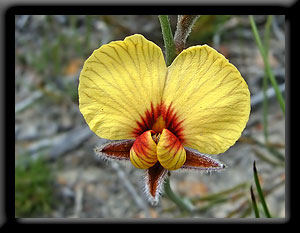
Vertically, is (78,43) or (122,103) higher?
(78,43)

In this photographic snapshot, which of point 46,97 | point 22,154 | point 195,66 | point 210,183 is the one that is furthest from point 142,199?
point 195,66

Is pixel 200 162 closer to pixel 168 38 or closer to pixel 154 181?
pixel 154 181

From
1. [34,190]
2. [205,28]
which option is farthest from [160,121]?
[205,28]

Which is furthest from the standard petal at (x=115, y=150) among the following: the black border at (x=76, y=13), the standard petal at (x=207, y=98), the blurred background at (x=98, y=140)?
the blurred background at (x=98, y=140)

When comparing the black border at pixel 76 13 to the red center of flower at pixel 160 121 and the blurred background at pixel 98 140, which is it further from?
the blurred background at pixel 98 140
